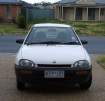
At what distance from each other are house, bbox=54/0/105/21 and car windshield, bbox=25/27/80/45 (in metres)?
47.8

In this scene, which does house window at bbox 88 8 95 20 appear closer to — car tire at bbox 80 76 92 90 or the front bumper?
car tire at bbox 80 76 92 90

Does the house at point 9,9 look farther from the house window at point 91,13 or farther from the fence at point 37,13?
the house window at point 91,13

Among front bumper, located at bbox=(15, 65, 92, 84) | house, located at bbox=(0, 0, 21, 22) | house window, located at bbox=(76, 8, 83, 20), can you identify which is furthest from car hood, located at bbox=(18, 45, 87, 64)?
house window, located at bbox=(76, 8, 83, 20)

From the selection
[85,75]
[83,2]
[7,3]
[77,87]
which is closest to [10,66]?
[77,87]

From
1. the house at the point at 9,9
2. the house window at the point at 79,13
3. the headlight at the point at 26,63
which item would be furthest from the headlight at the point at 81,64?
the house window at the point at 79,13

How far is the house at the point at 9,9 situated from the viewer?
5175 cm

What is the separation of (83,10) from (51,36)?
49956mm

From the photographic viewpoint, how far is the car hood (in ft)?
30.7

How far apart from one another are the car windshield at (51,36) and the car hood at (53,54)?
0.40 m

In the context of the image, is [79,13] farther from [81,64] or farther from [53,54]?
[81,64]

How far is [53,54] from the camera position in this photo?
31.5 ft

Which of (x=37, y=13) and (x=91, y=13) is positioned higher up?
(x=91, y=13)

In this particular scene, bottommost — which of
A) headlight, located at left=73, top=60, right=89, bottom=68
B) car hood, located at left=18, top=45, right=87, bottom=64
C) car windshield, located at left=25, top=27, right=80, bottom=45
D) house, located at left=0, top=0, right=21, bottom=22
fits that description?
house, located at left=0, top=0, right=21, bottom=22

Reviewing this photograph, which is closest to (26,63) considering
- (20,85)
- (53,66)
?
(53,66)
